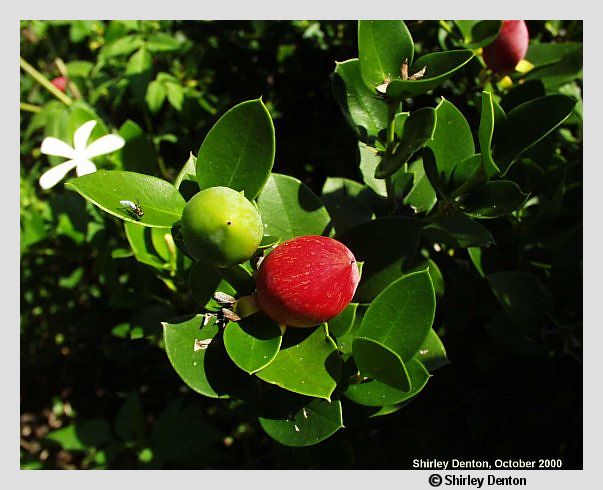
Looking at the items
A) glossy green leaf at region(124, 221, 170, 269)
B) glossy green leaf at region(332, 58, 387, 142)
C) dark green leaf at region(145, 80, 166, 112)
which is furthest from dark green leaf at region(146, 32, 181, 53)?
glossy green leaf at region(332, 58, 387, 142)

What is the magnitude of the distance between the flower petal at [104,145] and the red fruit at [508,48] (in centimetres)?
70

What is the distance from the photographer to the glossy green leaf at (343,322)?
798 millimetres

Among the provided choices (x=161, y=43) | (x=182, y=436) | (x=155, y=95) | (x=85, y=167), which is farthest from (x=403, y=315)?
(x=161, y=43)

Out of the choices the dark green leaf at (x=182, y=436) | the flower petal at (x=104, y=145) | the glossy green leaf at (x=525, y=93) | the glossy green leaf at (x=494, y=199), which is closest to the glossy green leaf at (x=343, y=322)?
the glossy green leaf at (x=494, y=199)

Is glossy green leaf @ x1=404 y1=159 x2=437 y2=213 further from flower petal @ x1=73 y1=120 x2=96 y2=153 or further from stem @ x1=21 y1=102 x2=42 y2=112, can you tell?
stem @ x1=21 y1=102 x2=42 y2=112

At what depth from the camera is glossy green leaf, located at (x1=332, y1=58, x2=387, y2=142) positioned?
0.88m

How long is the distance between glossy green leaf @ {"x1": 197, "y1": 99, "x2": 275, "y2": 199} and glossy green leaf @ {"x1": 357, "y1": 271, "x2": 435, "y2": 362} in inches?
8.3

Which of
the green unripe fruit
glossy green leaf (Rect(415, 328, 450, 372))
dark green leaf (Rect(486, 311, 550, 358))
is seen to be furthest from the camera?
dark green leaf (Rect(486, 311, 550, 358))

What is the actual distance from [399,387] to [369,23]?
482 millimetres

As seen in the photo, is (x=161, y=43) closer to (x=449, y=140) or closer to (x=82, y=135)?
(x=82, y=135)

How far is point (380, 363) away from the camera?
0.70m

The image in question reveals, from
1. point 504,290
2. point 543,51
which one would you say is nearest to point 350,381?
point 504,290

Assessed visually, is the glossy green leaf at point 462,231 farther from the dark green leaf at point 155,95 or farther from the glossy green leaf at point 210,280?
the dark green leaf at point 155,95

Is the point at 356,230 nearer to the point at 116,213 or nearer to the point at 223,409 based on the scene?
the point at 116,213
